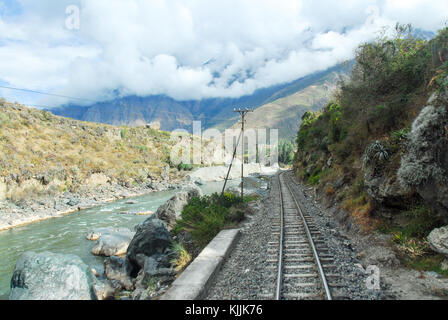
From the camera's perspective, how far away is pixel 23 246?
58.3ft

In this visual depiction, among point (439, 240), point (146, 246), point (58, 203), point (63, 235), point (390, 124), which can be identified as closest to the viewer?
point (439, 240)

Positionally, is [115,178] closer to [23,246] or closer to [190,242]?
[23,246]

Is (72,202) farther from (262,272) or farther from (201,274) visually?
(262,272)

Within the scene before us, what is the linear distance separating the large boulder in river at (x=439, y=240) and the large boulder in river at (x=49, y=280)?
1000cm

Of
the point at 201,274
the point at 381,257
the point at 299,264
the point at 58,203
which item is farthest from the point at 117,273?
the point at 58,203

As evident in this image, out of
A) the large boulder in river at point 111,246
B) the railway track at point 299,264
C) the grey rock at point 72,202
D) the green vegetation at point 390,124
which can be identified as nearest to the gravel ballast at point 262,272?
the railway track at point 299,264

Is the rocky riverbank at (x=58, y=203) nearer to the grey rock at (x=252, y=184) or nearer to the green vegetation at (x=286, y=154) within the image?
the grey rock at (x=252, y=184)

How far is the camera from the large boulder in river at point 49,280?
306 inches

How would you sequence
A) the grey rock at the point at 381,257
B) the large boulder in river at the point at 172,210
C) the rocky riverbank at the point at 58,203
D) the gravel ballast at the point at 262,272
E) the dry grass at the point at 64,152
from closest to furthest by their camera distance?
the gravel ballast at the point at 262,272, the grey rock at the point at 381,257, the large boulder in river at the point at 172,210, the rocky riverbank at the point at 58,203, the dry grass at the point at 64,152

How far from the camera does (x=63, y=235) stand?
20188 mm

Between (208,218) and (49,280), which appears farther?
(208,218)

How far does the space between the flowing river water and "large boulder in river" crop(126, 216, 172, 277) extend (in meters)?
2.77

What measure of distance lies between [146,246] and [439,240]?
1098 centimetres

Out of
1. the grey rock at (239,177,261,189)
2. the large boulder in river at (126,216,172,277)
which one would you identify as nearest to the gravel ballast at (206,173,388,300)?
the large boulder in river at (126,216,172,277)
